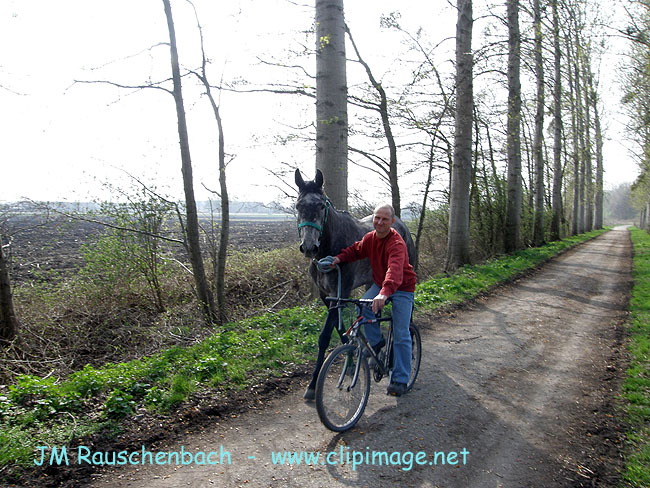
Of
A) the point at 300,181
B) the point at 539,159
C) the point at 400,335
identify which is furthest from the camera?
the point at 539,159

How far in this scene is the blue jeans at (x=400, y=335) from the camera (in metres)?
4.40

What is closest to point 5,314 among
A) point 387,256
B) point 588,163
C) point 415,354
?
point 387,256

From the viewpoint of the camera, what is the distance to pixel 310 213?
4.46 m

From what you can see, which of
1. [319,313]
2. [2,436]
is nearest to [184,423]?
[2,436]

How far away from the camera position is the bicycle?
377 cm

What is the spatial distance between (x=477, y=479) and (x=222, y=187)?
830 cm

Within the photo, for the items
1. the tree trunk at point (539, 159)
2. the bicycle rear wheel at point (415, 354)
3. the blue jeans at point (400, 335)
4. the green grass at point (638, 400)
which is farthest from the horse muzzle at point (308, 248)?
the tree trunk at point (539, 159)

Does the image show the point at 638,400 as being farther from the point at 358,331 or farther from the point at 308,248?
the point at 308,248

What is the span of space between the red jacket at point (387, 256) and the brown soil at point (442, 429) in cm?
136

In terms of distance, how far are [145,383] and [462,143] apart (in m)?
11.8

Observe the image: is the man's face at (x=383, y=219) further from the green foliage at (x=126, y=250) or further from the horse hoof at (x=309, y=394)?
the green foliage at (x=126, y=250)

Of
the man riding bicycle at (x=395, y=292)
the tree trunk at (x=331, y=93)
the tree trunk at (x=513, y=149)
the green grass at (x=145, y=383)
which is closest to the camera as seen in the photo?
the green grass at (x=145, y=383)

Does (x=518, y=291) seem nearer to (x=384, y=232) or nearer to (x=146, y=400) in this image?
(x=384, y=232)

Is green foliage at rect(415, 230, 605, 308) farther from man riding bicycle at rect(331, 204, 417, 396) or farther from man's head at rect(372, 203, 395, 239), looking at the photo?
man's head at rect(372, 203, 395, 239)
